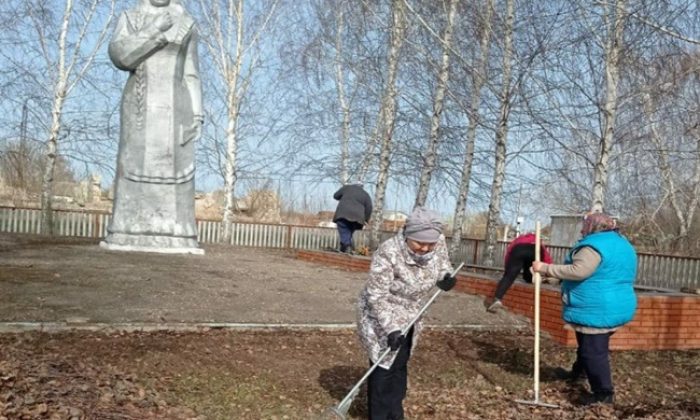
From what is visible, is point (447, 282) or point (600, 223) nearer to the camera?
point (447, 282)

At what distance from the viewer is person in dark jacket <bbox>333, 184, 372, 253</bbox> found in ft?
45.3

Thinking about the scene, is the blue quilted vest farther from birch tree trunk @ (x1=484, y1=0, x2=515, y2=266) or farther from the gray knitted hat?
birch tree trunk @ (x1=484, y1=0, x2=515, y2=266)

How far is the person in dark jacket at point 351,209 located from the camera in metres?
13.8

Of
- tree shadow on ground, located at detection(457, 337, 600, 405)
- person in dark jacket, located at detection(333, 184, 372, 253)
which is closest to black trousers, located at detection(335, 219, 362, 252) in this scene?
person in dark jacket, located at detection(333, 184, 372, 253)

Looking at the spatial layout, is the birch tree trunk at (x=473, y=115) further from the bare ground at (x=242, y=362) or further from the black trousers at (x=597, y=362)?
the black trousers at (x=597, y=362)

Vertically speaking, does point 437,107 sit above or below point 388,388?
above

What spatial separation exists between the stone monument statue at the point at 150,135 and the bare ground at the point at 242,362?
7.79 ft

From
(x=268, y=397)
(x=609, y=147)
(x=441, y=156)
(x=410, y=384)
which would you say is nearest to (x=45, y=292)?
(x=268, y=397)

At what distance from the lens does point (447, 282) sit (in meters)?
4.27

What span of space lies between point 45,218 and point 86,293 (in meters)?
13.5

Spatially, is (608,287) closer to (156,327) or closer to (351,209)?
(156,327)

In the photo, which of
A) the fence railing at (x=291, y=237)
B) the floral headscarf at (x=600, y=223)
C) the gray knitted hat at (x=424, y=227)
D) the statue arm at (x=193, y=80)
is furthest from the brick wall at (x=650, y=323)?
the statue arm at (x=193, y=80)

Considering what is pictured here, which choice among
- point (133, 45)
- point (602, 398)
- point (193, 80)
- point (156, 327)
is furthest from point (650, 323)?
point (133, 45)

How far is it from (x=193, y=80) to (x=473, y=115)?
223 inches
